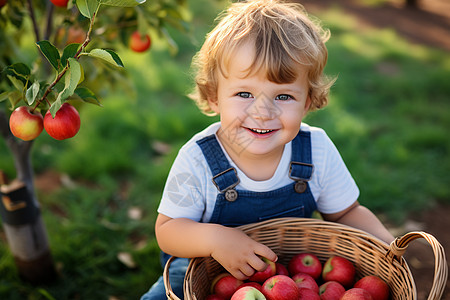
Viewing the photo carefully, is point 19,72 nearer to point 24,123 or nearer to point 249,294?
point 24,123

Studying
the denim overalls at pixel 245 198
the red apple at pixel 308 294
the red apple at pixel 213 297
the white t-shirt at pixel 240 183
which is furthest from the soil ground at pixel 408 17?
the red apple at pixel 213 297

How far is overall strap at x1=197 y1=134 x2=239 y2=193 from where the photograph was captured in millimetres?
1585

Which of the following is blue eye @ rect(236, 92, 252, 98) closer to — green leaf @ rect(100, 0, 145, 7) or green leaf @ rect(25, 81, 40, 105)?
green leaf @ rect(100, 0, 145, 7)

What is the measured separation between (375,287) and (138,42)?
1266 millimetres

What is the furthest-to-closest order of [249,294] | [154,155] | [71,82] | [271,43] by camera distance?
1. [154,155]
2. [271,43]
3. [249,294]
4. [71,82]

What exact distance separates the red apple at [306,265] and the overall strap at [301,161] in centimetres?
24

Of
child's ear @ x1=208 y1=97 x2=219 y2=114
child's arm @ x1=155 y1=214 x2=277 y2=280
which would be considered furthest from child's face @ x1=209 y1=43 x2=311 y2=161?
child's arm @ x1=155 y1=214 x2=277 y2=280

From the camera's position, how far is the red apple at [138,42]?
5.82 feet

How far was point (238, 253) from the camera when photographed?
55.8 inches

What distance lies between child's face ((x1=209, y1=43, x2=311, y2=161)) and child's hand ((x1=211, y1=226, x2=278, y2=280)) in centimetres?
29

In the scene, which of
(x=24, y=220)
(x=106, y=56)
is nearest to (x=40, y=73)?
(x=24, y=220)

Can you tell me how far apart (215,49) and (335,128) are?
6.07 feet

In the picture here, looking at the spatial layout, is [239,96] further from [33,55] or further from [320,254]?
[33,55]

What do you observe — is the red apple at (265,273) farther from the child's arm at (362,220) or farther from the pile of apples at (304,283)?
the child's arm at (362,220)
